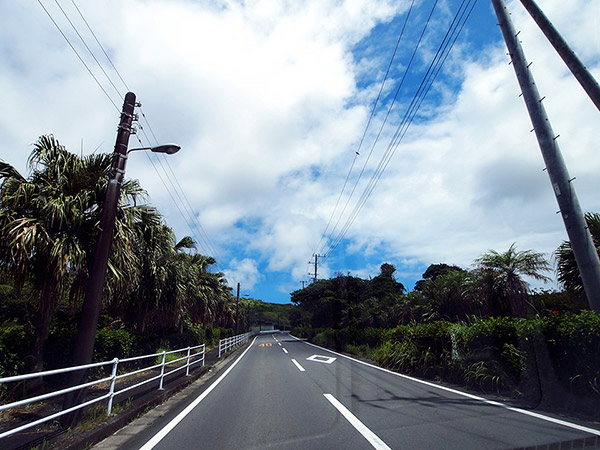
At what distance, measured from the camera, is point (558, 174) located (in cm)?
689

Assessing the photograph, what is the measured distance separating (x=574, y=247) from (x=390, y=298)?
30838 millimetres

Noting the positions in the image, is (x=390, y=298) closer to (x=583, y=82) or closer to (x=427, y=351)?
(x=427, y=351)

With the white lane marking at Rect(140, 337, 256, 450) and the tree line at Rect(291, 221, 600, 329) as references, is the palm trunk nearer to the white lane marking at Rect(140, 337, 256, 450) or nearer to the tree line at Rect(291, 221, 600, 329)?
the white lane marking at Rect(140, 337, 256, 450)

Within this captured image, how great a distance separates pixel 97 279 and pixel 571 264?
46.3ft

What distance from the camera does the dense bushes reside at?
237 inches

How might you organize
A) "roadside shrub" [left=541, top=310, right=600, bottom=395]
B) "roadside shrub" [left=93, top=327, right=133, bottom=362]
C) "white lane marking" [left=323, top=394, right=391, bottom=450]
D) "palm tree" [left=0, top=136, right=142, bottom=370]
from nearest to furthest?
"white lane marking" [left=323, top=394, right=391, bottom=450] → "roadside shrub" [left=541, top=310, right=600, bottom=395] → "palm tree" [left=0, top=136, right=142, bottom=370] → "roadside shrub" [left=93, top=327, right=133, bottom=362]

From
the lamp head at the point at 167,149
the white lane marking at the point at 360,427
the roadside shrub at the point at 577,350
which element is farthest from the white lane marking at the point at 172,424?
the roadside shrub at the point at 577,350

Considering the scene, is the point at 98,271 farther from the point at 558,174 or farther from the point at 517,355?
the point at 558,174

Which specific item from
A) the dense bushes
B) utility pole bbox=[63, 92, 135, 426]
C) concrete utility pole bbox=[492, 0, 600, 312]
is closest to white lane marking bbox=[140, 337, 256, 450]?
utility pole bbox=[63, 92, 135, 426]

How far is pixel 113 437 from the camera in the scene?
4902 millimetres

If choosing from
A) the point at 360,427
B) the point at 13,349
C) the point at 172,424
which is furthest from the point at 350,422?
the point at 13,349

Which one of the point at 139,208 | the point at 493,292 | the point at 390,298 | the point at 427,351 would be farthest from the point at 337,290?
the point at 139,208

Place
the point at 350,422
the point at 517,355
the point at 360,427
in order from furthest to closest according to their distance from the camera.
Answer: the point at 517,355, the point at 350,422, the point at 360,427

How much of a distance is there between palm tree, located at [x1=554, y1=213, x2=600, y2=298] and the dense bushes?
13.7 feet
